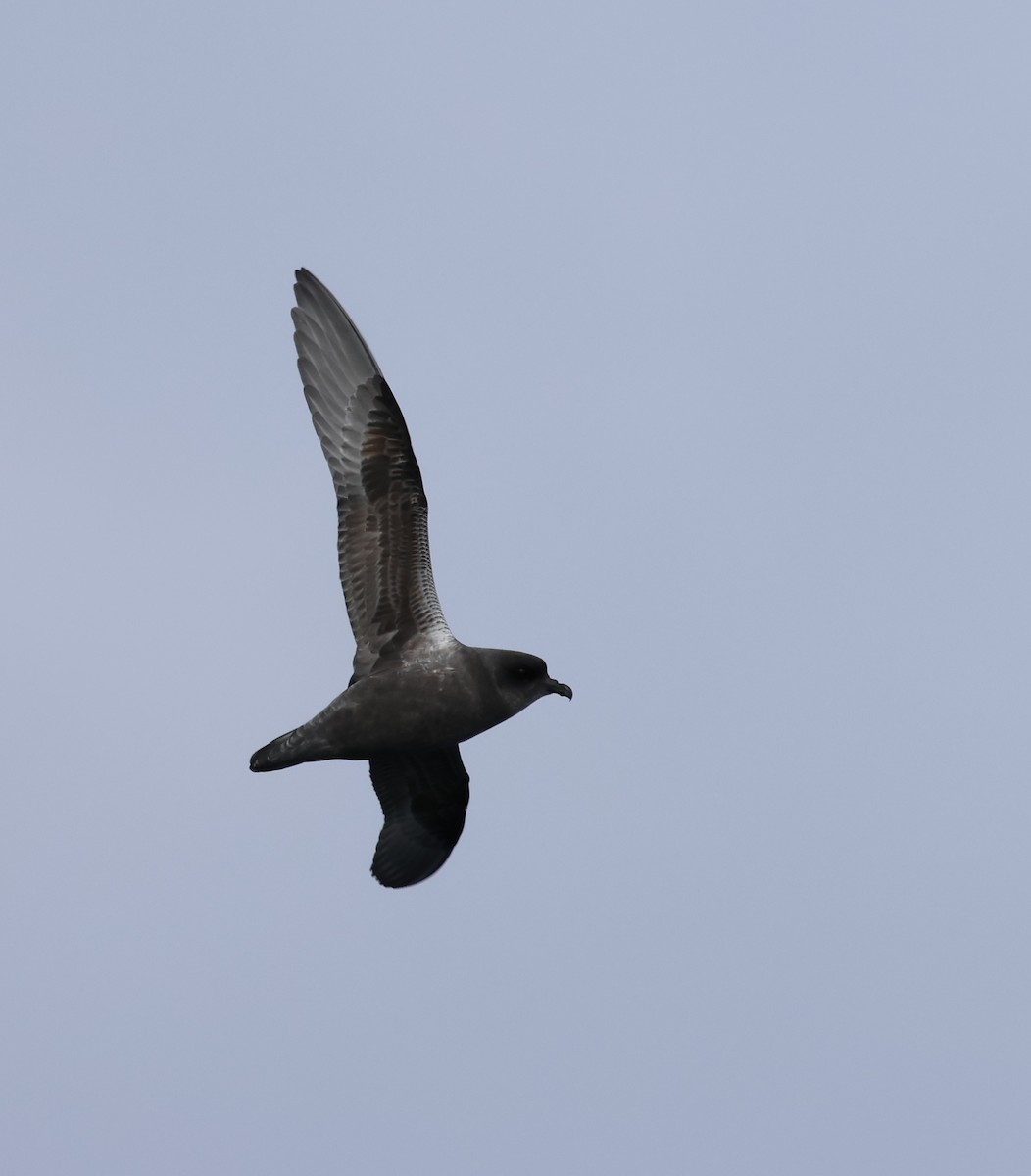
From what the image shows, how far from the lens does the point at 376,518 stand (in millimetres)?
17812

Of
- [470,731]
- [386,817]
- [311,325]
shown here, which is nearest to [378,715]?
[470,731]

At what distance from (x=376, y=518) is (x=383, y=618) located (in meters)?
1.00

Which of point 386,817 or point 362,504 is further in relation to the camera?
point 386,817

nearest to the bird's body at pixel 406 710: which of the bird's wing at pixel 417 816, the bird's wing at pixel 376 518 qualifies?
the bird's wing at pixel 376 518

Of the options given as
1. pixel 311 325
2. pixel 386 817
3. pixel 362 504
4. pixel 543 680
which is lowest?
pixel 386 817

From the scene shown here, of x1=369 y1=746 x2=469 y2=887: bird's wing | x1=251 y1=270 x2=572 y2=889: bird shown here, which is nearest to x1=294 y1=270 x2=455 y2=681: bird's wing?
x1=251 y1=270 x2=572 y2=889: bird

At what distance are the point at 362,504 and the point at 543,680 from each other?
253 centimetres

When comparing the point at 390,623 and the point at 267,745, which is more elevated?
the point at 390,623

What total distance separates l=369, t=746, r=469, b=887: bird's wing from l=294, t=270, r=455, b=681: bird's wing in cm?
170

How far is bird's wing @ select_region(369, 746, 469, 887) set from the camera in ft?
61.9

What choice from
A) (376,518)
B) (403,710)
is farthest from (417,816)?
(376,518)

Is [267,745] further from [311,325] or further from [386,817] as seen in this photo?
Answer: [311,325]

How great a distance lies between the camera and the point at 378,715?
17359 millimetres

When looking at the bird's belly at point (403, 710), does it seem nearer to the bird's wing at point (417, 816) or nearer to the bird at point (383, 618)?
the bird at point (383, 618)
